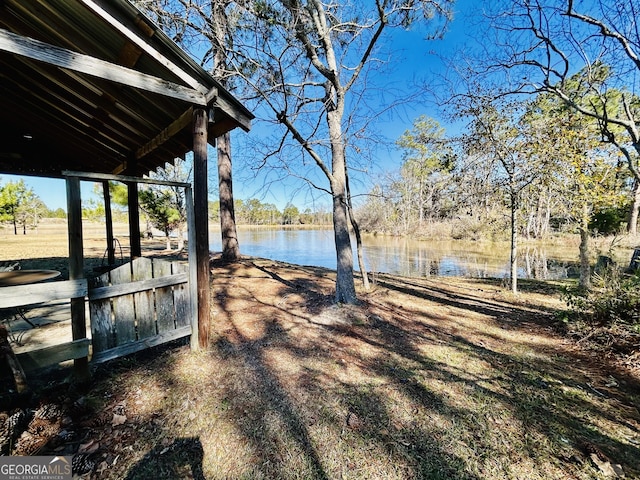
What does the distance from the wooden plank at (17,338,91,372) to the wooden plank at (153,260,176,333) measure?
619 mm

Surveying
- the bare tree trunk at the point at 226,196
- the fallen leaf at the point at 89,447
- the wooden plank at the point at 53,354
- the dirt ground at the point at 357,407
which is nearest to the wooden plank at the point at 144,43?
the wooden plank at the point at 53,354

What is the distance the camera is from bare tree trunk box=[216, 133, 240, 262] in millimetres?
8773

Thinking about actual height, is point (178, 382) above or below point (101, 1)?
below

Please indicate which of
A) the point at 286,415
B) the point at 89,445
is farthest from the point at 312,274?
the point at 89,445

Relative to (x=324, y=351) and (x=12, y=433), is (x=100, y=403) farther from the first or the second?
(x=324, y=351)

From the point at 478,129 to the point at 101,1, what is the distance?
5.96 m

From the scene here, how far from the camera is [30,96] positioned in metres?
3.33

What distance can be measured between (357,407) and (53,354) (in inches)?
101

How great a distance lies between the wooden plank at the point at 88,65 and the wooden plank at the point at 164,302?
1751 mm

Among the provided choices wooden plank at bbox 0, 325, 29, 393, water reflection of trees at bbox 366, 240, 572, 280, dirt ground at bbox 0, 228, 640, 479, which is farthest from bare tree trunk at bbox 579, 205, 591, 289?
wooden plank at bbox 0, 325, 29, 393

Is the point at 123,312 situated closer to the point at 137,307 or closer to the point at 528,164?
the point at 137,307

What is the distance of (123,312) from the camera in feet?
8.25

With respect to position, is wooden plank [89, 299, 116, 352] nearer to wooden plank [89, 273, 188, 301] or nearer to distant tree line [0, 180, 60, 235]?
wooden plank [89, 273, 188, 301]

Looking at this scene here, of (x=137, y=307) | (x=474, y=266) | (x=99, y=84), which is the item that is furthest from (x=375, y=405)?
(x=474, y=266)
